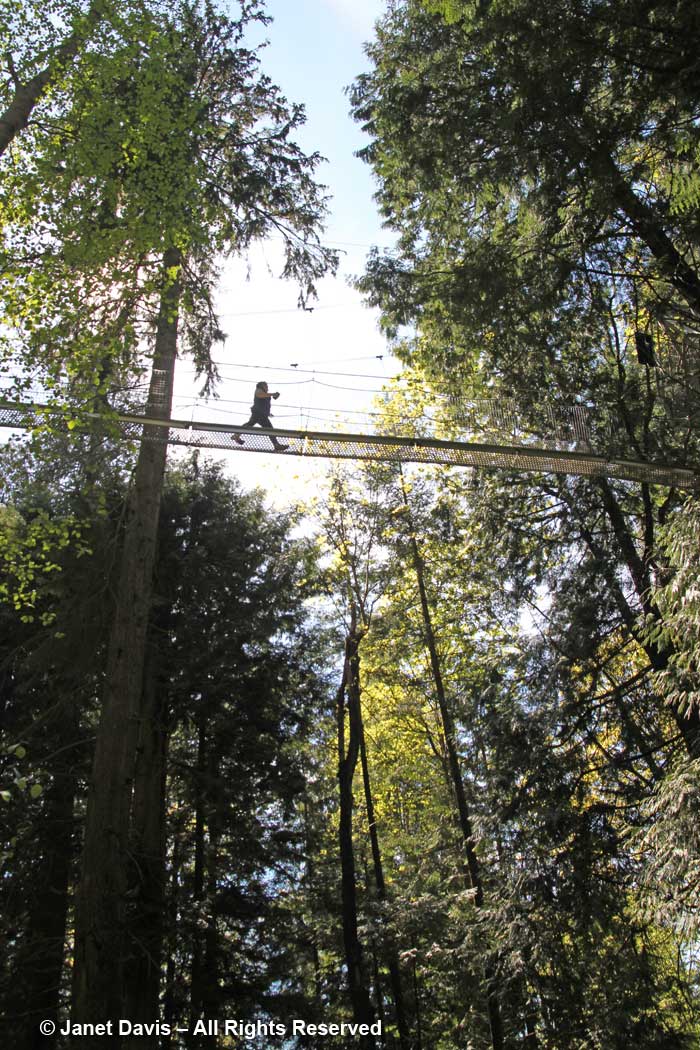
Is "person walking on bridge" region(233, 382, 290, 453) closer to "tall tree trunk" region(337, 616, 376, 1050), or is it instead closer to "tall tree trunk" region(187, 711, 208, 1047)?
"tall tree trunk" region(187, 711, 208, 1047)

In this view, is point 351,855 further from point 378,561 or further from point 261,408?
point 261,408

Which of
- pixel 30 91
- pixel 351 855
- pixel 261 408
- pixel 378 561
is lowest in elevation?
pixel 351 855

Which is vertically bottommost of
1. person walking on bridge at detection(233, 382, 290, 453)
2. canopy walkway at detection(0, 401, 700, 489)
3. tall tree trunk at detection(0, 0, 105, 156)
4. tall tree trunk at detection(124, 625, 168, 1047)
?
tall tree trunk at detection(124, 625, 168, 1047)

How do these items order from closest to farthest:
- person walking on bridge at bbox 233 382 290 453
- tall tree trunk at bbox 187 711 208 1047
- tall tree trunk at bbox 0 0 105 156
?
tall tree trunk at bbox 0 0 105 156 → person walking on bridge at bbox 233 382 290 453 → tall tree trunk at bbox 187 711 208 1047

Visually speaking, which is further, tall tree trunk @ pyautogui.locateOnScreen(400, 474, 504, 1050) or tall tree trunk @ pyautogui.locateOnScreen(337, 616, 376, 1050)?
tall tree trunk @ pyautogui.locateOnScreen(337, 616, 376, 1050)

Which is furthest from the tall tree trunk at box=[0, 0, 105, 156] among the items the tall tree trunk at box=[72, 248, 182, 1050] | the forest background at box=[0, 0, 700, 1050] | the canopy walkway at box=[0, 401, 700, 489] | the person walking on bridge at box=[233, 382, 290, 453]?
the person walking on bridge at box=[233, 382, 290, 453]

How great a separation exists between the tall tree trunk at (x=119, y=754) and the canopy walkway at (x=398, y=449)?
282 mm

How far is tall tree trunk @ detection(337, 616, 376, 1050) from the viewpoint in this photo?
1105cm

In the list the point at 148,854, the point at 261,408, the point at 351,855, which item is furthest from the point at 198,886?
the point at 261,408

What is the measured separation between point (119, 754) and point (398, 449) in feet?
10.9

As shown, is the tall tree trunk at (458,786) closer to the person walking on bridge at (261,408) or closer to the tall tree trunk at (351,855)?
the tall tree trunk at (351,855)

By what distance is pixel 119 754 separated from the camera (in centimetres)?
627

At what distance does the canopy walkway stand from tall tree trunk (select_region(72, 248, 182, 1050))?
0.28 metres

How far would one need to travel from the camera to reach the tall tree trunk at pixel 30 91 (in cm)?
541
